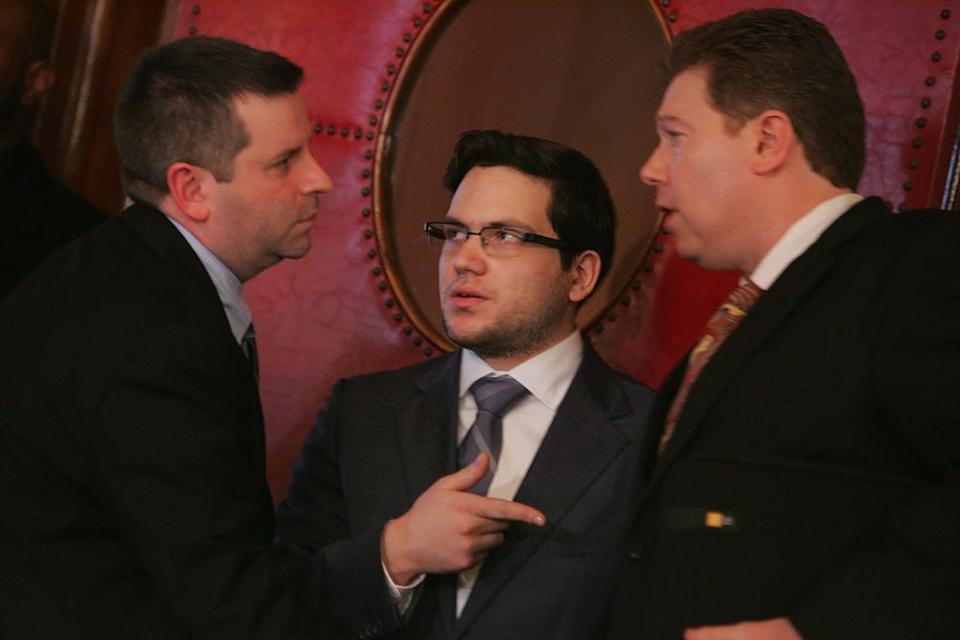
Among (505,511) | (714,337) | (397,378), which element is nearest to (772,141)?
(714,337)

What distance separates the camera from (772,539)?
1489 millimetres

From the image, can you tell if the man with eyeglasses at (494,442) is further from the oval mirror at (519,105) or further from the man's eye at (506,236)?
the oval mirror at (519,105)

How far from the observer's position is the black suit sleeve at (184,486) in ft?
6.09

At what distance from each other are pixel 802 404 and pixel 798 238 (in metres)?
0.26

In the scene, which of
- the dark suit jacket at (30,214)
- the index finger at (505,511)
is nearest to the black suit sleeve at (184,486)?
the index finger at (505,511)

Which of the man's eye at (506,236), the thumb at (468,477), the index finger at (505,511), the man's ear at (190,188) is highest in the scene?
the man's eye at (506,236)

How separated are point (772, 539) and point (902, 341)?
0.27m

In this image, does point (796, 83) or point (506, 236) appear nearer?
point (796, 83)

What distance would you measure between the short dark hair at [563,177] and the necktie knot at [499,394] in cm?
27

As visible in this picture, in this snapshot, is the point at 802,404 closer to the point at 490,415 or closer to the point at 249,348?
the point at 490,415

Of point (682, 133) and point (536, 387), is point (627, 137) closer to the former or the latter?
point (536, 387)

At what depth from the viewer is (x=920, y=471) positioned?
148 cm

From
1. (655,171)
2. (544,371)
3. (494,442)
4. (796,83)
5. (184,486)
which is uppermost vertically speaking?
(796,83)

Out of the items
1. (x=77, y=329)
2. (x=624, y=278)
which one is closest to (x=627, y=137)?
(x=624, y=278)
